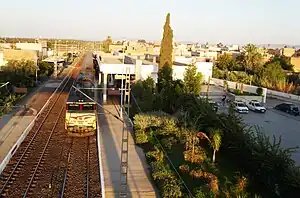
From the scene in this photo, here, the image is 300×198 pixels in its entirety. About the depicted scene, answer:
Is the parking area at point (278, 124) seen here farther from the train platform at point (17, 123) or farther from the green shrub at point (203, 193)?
the train platform at point (17, 123)

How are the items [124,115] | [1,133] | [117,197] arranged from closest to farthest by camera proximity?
[117,197] → [1,133] → [124,115]

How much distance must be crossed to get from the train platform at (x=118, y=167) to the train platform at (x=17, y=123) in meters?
4.08

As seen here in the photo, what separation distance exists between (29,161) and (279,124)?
1889 centimetres

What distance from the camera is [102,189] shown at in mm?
13086

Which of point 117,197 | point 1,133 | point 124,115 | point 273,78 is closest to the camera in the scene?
point 117,197

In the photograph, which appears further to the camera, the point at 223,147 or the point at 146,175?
the point at 223,147

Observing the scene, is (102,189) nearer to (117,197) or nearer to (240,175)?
(117,197)

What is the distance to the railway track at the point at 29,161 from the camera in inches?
525

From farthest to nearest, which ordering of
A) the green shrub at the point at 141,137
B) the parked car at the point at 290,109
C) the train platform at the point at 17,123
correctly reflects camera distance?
the parked car at the point at 290,109 → the green shrub at the point at 141,137 → the train platform at the point at 17,123

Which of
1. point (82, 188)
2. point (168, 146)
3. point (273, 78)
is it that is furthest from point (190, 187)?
point (273, 78)

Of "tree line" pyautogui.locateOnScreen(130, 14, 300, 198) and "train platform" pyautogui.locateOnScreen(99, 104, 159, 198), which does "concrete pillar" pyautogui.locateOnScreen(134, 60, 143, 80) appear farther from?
"train platform" pyautogui.locateOnScreen(99, 104, 159, 198)

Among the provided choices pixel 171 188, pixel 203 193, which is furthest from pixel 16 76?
pixel 203 193

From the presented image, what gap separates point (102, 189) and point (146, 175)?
2461 mm

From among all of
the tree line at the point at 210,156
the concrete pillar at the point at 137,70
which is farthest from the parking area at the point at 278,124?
the concrete pillar at the point at 137,70
